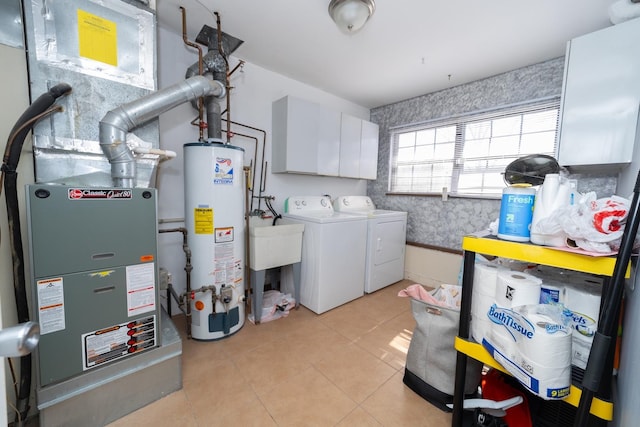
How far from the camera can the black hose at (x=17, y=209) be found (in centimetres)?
108

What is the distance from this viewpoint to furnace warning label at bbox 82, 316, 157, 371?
3.80 ft

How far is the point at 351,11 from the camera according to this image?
4.98 feet

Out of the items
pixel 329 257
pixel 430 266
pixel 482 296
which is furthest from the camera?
pixel 430 266

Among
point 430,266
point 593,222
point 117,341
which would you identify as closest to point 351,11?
point 593,222

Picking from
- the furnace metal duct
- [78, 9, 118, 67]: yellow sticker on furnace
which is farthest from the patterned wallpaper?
[78, 9, 118, 67]: yellow sticker on furnace

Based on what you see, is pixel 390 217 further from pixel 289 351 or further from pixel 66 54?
pixel 66 54

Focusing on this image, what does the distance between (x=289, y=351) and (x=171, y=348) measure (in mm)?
780

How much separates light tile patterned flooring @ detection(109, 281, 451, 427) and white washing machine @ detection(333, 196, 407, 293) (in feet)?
2.13

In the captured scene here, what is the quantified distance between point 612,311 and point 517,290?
0.73 ft

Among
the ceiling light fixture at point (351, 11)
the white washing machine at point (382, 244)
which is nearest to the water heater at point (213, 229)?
the ceiling light fixture at point (351, 11)

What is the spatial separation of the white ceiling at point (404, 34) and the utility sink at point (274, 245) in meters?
1.57

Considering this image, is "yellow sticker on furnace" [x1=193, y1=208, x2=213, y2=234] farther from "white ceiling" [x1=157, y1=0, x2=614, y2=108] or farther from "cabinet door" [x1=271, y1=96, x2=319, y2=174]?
"white ceiling" [x1=157, y1=0, x2=614, y2=108]

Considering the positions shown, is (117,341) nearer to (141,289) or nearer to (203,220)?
(141,289)

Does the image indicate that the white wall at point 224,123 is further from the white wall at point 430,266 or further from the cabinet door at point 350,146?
the white wall at point 430,266
